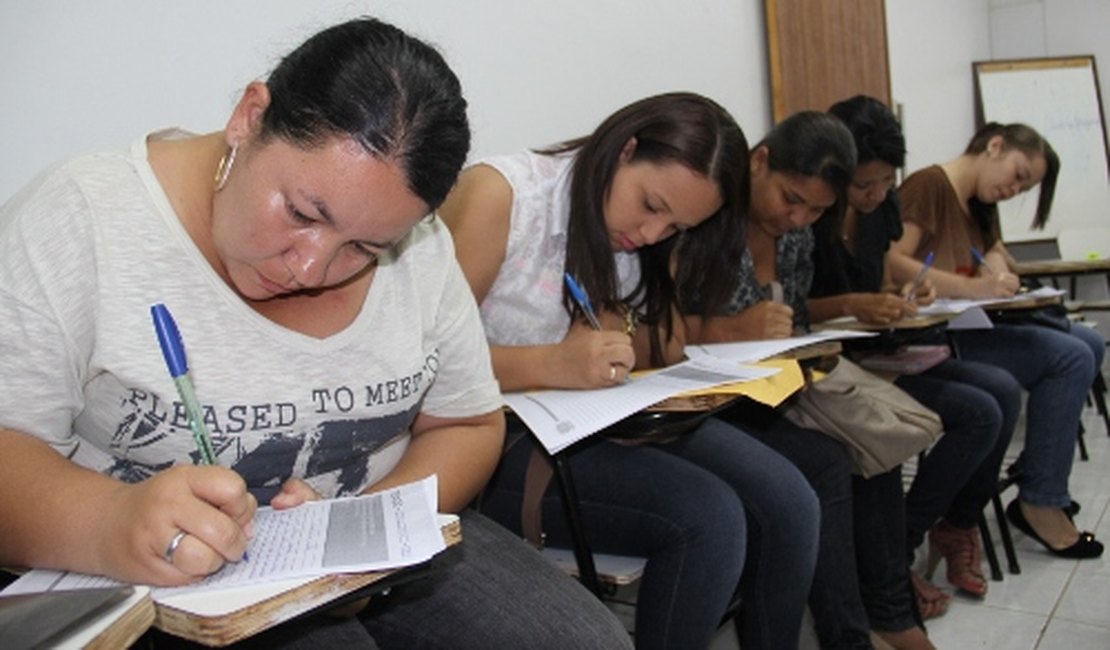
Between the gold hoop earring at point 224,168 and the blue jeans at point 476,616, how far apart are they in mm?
439

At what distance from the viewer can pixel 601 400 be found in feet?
4.28

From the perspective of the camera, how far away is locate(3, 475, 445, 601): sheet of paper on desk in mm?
660

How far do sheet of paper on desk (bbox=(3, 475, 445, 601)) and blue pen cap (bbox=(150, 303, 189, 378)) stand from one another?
15 cm

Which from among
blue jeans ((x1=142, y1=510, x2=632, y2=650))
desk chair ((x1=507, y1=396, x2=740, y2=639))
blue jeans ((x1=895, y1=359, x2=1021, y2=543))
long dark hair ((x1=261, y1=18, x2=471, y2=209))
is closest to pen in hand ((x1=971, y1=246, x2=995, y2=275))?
blue jeans ((x1=895, y1=359, x2=1021, y2=543))

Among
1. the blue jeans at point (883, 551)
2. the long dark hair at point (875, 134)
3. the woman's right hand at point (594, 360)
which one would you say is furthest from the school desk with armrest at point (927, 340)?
the woman's right hand at point (594, 360)

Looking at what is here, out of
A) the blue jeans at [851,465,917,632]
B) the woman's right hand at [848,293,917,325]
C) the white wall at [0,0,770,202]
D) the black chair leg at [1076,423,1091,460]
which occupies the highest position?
the white wall at [0,0,770,202]

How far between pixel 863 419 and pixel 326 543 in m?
1.21

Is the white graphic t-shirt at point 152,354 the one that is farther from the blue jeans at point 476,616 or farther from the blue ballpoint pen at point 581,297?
the blue ballpoint pen at point 581,297

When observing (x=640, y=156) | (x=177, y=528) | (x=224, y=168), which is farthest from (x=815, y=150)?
(x=177, y=528)

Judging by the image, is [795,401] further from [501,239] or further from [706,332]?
[501,239]

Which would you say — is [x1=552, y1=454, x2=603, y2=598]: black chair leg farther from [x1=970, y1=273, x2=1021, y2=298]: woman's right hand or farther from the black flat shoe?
[x1=970, y1=273, x2=1021, y2=298]: woman's right hand

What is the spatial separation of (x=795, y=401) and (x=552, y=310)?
50cm

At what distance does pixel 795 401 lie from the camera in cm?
172

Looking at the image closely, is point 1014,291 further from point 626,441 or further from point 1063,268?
point 626,441
